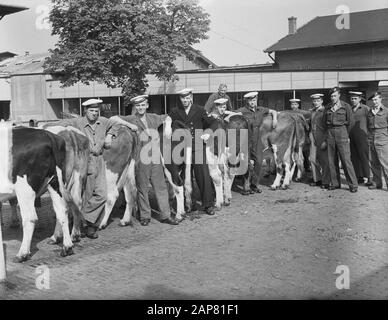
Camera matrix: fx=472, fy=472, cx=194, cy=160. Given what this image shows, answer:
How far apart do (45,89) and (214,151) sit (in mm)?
35534

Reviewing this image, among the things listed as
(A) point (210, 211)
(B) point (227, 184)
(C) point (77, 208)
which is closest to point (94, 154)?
(C) point (77, 208)

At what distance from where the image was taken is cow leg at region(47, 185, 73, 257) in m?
6.20

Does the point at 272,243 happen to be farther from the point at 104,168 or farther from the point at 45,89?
the point at 45,89

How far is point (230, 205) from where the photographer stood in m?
9.19

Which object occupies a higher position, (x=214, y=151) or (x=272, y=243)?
(x=214, y=151)

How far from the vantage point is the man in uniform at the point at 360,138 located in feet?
34.8

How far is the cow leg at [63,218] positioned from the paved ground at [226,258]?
15 centimetres

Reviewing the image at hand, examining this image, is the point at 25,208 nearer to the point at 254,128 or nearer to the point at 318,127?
the point at 254,128

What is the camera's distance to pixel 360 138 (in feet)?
34.9

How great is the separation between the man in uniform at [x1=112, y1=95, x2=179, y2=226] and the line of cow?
15cm
